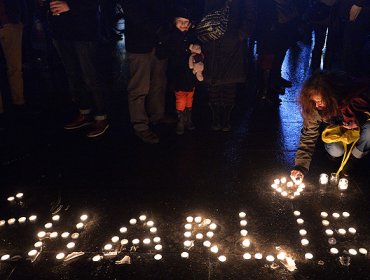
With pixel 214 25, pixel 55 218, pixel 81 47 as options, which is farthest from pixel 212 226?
pixel 81 47

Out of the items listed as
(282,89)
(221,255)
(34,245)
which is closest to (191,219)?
(221,255)

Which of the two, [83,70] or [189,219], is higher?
[83,70]

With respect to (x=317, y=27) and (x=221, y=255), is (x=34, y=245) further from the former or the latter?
(x=317, y=27)

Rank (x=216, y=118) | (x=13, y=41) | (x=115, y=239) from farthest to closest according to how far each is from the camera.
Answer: (x=13, y=41), (x=216, y=118), (x=115, y=239)

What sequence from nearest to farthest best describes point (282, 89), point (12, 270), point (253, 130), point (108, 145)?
1. point (12, 270)
2. point (108, 145)
3. point (253, 130)
4. point (282, 89)

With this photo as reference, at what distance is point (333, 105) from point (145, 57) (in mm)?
2344

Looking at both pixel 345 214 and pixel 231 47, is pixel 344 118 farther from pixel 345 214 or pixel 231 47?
pixel 231 47

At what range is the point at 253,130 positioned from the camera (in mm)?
5445

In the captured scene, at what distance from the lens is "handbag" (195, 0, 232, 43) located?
4527mm

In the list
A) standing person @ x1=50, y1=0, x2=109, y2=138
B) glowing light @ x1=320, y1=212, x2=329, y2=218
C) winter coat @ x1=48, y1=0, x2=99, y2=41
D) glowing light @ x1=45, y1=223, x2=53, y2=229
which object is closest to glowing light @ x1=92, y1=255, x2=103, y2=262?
glowing light @ x1=45, y1=223, x2=53, y2=229

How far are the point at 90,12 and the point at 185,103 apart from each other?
67.7 inches

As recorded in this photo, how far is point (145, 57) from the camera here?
4637 millimetres

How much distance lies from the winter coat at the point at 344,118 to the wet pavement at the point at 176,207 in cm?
30

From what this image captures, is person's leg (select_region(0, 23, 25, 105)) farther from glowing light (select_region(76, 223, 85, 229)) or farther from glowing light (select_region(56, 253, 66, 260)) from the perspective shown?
glowing light (select_region(56, 253, 66, 260))
